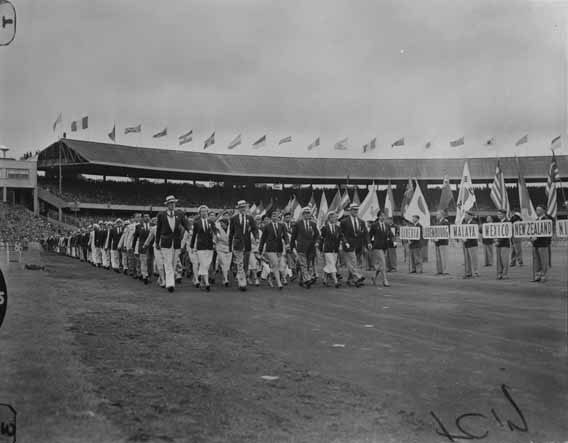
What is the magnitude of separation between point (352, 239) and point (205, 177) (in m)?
45.5

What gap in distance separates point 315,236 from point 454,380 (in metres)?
9.49

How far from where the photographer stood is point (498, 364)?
18.1ft

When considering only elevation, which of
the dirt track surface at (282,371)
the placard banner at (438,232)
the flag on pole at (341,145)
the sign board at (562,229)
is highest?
the flag on pole at (341,145)

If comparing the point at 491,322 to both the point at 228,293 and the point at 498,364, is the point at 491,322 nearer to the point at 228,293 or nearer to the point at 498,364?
the point at 498,364

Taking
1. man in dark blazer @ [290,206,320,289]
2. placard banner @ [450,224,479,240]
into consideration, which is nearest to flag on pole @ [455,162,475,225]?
placard banner @ [450,224,479,240]

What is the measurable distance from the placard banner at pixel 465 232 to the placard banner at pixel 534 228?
155cm

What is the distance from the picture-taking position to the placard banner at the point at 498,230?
15312mm

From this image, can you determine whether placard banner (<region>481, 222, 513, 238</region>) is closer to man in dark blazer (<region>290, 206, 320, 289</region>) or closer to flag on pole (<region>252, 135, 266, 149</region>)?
man in dark blazer (<region>290, 206, 320, 289</region>)

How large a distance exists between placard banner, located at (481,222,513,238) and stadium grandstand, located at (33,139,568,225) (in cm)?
3658

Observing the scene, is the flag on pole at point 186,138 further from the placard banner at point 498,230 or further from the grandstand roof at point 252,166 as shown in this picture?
the placard banner at point 498,230

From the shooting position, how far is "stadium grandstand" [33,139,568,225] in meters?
54.2

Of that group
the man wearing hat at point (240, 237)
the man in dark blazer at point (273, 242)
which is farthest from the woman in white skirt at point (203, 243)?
the man in dark blazer at point (273, 242)

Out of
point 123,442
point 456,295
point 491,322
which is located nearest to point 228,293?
point 456,295

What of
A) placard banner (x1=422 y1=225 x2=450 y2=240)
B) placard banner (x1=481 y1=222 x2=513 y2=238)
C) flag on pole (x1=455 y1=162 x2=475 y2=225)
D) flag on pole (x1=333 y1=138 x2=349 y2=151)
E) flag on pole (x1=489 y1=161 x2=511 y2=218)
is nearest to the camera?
placard banner (x1=481 y1=222 x2=513 y2=238)
